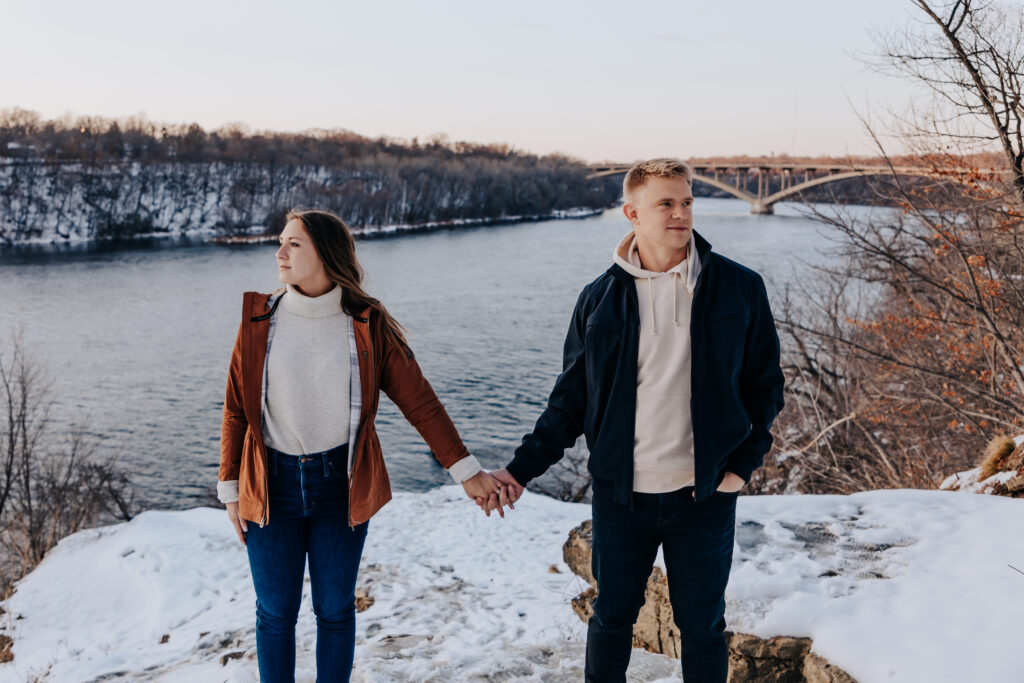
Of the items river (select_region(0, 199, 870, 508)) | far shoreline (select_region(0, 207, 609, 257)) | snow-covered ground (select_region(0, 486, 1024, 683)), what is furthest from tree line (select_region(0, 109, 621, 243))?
snow-covered ground (select_region(0, 486, 1024, 683))

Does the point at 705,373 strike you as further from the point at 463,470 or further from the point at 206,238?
the point at 206,238

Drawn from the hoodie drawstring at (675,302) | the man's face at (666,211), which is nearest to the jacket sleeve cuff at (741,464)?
the hoodie drawstring at (675,302)

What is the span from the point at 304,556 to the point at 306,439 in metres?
0.36

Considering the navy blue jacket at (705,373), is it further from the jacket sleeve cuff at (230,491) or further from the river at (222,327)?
the river at (222,327)

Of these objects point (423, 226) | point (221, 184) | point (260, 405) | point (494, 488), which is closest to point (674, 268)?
point (494, 488)

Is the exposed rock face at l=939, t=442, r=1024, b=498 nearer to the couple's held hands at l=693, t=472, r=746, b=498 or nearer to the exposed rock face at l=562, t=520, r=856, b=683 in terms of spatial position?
the exposed rock face at l=562, t=520, r=856, b=683

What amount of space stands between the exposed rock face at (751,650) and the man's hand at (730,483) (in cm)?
70

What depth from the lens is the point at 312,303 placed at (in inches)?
88.2

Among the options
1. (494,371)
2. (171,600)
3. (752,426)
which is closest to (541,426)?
(752,426)

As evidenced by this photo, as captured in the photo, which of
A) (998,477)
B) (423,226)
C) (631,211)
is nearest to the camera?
(631,211)

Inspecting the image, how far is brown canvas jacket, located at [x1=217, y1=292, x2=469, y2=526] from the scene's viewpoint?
2188 millimetres

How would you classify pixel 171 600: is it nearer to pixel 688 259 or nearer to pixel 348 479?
pixel 348 479

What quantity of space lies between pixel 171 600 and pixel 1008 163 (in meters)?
7.43

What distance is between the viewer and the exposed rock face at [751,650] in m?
2.58
